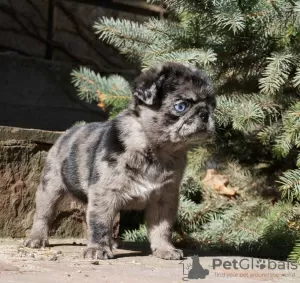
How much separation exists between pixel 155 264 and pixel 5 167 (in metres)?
1.54

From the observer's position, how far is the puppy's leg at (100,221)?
437cm

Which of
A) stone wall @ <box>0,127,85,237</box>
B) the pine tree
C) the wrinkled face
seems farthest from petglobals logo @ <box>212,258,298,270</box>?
stone wall @ <box>0,127,85,237</box>

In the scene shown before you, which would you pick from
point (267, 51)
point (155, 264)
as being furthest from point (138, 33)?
point (155, 264)

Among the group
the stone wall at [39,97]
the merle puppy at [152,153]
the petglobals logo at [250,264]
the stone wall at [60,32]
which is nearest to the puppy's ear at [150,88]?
the merle puppy at [152,153]

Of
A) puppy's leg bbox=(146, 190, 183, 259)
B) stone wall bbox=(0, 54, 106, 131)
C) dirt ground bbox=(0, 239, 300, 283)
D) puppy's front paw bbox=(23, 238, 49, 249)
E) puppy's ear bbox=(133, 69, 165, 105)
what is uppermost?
stone wall bbox=(0, 54, 106, 131)

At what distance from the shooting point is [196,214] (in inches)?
226

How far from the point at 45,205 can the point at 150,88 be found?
4.02 feet

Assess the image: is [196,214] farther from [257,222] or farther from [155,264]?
[155,264]

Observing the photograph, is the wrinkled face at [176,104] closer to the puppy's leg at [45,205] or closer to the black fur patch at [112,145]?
the black fur patch at [112,145]

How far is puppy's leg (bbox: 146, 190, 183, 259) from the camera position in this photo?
4.55 m

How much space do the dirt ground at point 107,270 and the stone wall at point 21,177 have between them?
0.53 m

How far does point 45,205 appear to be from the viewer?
5.01m

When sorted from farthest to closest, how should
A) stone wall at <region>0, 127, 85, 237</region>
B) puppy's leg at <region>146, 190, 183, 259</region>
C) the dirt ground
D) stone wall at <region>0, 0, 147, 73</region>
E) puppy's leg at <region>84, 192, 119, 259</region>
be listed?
stone wall at <region>0, 0, 147, 73</region>, stone wall at <region>0, 127, 85, 237</region>, puppy's leg at <region>146, 190, 183, 259</region>, puppy's leg at <region>84, 192, 119, 259</region>, the dirt ground

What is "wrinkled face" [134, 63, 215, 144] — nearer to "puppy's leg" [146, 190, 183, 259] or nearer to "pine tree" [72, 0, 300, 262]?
"puppy's leg" [146, 190, 183, 259]
